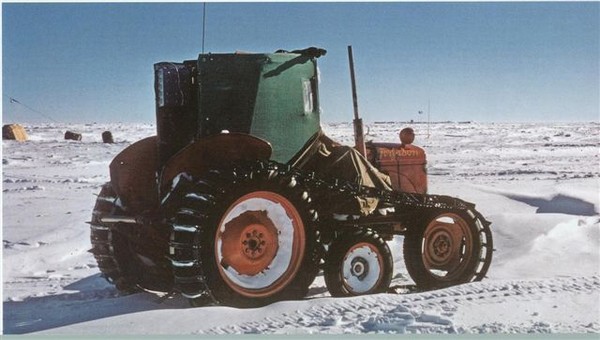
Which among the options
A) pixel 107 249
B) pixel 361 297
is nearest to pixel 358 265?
pixel 361 297

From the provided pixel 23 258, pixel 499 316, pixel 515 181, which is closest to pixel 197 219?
pixel 499 316

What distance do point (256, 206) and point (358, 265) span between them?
1.10 metres

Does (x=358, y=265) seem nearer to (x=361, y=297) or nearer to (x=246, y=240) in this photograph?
(x=361, y=297)

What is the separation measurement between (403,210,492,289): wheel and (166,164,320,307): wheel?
134 cm

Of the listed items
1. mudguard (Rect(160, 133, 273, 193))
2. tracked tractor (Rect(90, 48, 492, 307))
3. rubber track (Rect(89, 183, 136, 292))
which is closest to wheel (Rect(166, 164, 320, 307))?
tracked tractor (Rect(90, 48, 492, 307))

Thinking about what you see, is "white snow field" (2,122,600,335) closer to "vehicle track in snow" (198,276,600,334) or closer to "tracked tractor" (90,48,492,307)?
"vehicle track in snow" (198,276,600,334)

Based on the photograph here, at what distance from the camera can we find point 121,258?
6.21 meters

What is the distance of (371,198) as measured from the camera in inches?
244

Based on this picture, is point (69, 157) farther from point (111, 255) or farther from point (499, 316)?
point (499, 316)

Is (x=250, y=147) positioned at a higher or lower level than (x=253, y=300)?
higher

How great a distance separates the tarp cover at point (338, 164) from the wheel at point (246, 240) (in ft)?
2.16

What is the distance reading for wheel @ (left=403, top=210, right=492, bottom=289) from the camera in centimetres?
649

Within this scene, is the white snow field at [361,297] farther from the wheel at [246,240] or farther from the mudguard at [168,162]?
the mudguard at [168,162]

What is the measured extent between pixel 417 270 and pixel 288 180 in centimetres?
174
